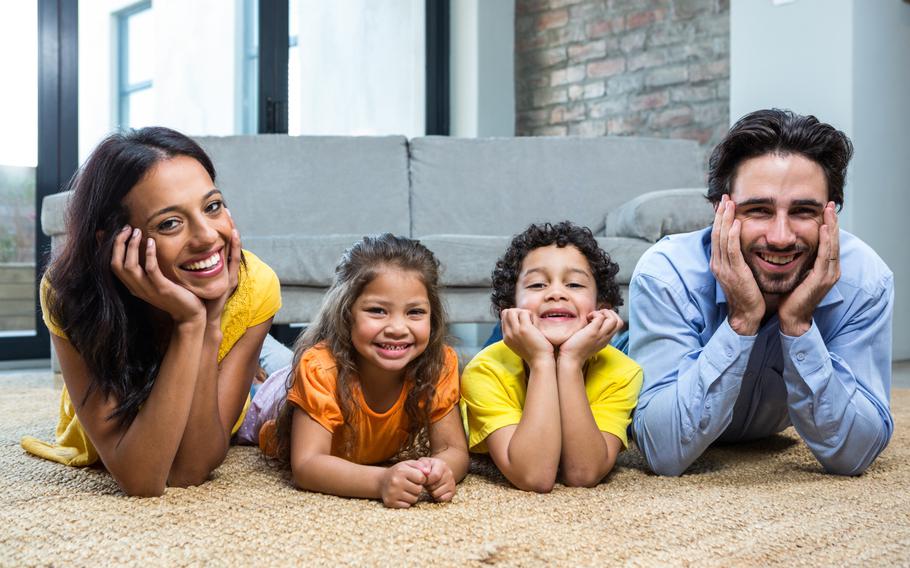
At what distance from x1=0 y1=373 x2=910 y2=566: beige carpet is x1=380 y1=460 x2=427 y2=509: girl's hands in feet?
0.07

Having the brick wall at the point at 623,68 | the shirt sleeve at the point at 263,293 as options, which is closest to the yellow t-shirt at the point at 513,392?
the shirt sleeve at the point at 263,293

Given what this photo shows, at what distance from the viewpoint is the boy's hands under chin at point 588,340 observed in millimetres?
1348

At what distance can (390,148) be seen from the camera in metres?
3.68

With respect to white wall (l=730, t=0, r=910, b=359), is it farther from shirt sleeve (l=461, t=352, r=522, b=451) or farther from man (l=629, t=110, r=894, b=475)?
shirt sleeve (l=461, t=352, r=522, b=451)

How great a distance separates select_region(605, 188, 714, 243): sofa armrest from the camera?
117 inches

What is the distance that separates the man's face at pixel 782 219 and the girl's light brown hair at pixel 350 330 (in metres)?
0.54

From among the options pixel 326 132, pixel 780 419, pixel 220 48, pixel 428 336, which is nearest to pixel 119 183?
pixel 428 336

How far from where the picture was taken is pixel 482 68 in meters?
4.90

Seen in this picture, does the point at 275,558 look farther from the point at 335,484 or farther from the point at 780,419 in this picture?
the point at 780,419

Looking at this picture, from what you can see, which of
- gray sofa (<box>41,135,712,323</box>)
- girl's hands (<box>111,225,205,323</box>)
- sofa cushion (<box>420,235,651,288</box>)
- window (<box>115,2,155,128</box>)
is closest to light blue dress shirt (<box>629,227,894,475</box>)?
girl's hands (<box>111,225,205,323</box>)

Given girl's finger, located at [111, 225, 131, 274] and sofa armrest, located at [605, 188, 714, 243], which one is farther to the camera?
sofa armrest, located at [605, 188, 714, 243]

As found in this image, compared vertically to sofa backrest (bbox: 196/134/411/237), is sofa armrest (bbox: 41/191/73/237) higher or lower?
lower

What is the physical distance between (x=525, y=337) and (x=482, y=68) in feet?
12.5

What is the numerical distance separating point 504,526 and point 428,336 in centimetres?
40
